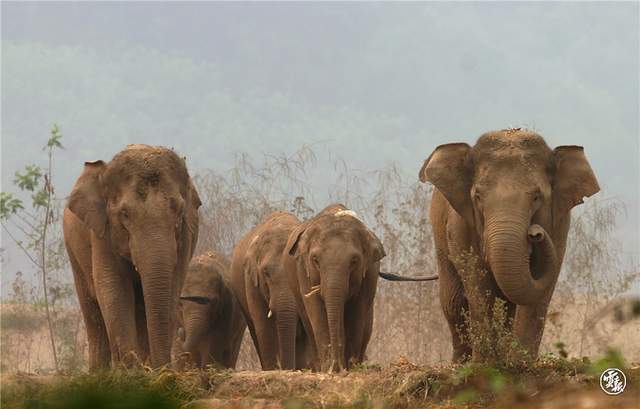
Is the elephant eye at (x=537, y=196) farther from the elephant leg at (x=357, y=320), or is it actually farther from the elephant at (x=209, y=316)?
the elephant at (x=209, y=316)

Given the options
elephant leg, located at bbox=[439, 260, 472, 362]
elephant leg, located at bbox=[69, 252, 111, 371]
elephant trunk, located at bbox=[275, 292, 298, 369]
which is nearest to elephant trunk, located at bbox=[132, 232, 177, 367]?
elephant leg, located at bbox=[69, 252, 111, 371]

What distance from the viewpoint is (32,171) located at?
894 inches

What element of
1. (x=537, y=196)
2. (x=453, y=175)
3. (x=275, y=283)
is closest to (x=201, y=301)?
(x=275, y=283)

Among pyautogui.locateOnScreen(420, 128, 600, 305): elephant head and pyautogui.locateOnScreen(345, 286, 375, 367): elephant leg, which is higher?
pyautogui.locateOnScreen(420, 128, 600, 305): elephant head

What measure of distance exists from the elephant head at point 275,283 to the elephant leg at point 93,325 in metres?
2.84

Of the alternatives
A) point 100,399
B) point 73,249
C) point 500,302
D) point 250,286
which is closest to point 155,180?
point 73,249

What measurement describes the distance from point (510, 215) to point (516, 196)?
9.5 inches

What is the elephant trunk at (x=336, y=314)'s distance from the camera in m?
12.9

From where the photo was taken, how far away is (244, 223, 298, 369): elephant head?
16.3m

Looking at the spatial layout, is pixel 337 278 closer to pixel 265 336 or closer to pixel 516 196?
pixel 516 196

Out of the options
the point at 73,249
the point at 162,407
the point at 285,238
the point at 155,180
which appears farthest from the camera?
the point at 285,238

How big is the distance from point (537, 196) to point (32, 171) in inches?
547

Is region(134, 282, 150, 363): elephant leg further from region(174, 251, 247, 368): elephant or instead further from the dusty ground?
region(174, 251, 247, 368): elephant

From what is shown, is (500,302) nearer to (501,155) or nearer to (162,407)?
(501,155)
